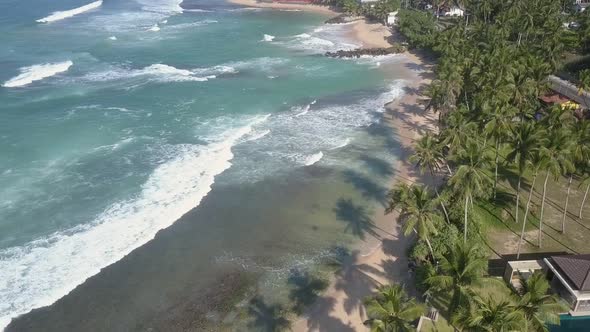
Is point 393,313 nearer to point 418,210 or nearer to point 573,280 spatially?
point 418,210

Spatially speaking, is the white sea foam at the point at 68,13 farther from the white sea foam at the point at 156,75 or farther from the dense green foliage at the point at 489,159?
the dense green foliage at the point at 489,159

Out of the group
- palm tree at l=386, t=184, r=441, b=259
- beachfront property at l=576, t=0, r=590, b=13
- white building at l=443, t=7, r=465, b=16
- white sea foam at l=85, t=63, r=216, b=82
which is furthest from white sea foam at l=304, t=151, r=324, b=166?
beachfront property at l=576, t=0, r=590, b=13

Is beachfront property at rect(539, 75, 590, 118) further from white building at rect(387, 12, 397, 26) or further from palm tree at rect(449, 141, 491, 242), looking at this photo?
white building at rect(387, 12, 397, 26)

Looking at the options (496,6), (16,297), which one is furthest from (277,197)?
(496,6)

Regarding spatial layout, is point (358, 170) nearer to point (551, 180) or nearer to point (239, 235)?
point (239, 235)

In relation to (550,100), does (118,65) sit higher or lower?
lower

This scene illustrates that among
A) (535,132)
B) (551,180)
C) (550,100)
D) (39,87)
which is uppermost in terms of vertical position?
(535,132)

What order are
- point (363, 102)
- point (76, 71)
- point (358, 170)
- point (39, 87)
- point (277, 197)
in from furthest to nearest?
point (76, 71)
point (39, 87)
point (363, 102)
point (358, 170)
point (277, 197)
